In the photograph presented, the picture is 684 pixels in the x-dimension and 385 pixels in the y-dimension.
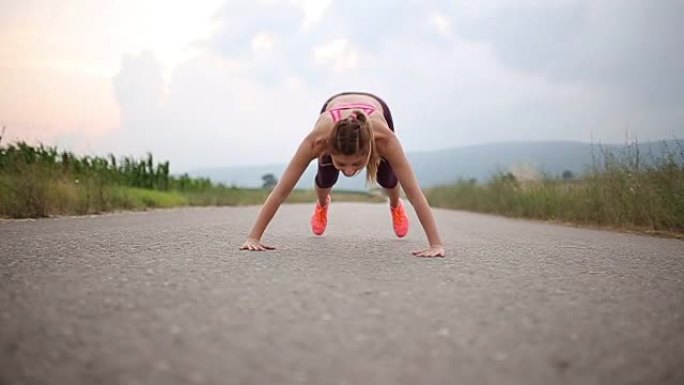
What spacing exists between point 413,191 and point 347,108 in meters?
0.78

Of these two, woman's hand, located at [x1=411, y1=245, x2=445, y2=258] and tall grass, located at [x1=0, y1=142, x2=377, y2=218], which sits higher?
tall grass, located at [x1=0, y1=142, x2=377, y2=218]

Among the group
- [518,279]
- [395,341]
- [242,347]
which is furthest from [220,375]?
[518,279]

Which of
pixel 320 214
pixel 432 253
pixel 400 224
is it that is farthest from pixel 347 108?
pixel 320 214

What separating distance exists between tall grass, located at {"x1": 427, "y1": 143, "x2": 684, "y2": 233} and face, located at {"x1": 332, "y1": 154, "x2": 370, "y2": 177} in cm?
445

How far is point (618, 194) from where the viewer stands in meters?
7.99

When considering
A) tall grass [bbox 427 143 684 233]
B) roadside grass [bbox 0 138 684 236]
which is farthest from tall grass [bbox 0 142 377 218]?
tall grass [bbox 427 143 684 233]

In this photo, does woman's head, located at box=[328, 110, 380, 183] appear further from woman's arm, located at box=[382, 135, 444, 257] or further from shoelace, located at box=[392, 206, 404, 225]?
shoelace, located at box=[392, 206, 404, 225]

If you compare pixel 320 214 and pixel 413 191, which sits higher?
pixel 413 191

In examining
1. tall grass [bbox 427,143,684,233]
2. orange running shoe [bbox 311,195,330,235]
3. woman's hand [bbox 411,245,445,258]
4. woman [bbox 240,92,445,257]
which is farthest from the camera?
tall grass [bbox 427,143,684,233]

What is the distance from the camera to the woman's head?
357 centimetres

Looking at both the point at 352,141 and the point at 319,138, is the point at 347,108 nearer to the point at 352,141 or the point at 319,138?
the point at 319,138

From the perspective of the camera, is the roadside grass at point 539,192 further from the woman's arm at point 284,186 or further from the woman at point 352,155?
the woman's arm at point 284,186

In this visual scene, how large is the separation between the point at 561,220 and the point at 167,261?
320 inches

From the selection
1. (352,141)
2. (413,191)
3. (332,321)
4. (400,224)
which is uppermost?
(352,141)
